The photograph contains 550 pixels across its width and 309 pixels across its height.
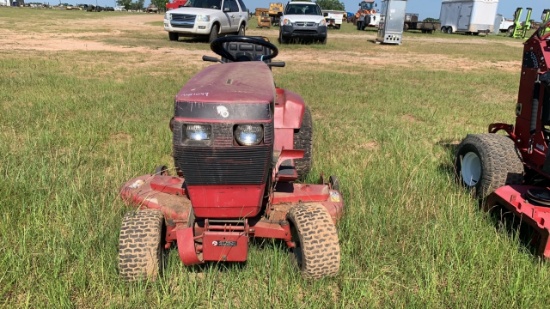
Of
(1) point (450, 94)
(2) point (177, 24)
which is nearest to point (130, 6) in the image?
(2) point (177, 24)

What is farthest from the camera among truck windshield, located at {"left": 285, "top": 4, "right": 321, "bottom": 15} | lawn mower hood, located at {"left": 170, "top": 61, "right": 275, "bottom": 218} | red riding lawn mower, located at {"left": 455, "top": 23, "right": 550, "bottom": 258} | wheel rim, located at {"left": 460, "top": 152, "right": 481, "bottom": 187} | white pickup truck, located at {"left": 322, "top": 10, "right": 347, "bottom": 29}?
white pickup truck, located at {"left": 322, "top": 10, "right": 347, "bottom": 29}

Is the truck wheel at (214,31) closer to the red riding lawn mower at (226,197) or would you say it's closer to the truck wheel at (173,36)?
the truck wheel at (173,36)

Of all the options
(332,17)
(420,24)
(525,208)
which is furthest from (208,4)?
(420,24)

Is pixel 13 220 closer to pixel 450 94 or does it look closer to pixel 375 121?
pixel 375 121

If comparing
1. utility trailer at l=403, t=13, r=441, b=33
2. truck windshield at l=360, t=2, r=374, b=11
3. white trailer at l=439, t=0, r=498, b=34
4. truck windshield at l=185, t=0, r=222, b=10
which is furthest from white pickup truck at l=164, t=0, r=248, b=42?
truck windshield at l=360, t=2, r=374, b=11

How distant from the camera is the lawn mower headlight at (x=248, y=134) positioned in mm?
2047

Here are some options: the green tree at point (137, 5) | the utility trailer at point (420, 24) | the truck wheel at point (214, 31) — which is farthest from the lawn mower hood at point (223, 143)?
the green tree at point (137, 5)

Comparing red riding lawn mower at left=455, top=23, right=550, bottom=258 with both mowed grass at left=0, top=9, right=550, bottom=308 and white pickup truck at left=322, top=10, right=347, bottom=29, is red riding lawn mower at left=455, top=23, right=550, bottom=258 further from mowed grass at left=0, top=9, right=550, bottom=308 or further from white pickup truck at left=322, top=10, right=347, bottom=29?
white pickup truck at left=322, top=10, right=347, bottom=29

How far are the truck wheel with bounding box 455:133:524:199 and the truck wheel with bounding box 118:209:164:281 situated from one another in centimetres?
244

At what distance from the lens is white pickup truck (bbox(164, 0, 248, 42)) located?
1473 cm

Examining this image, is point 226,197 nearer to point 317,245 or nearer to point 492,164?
point 317,245

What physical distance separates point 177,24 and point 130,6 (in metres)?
130

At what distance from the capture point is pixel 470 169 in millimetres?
3828

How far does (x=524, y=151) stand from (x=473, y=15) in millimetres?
33731
